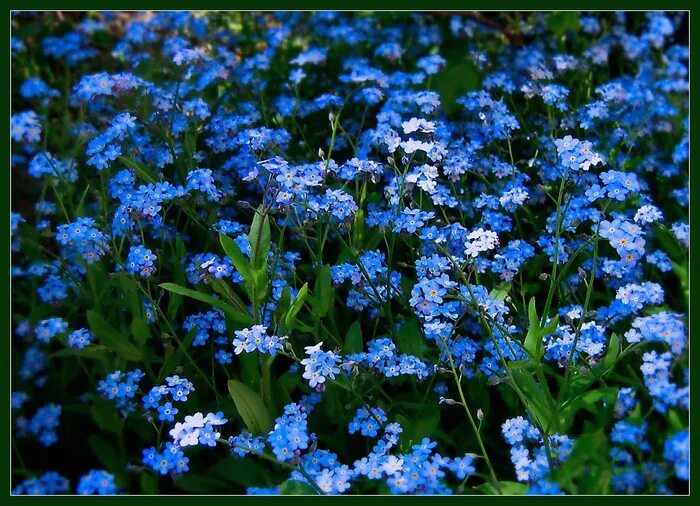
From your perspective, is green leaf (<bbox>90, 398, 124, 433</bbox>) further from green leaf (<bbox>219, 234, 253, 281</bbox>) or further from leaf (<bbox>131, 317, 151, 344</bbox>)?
green leaf (<bbox>219, 234, 253, 281</bbox>)

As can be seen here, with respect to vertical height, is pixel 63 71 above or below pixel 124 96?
above

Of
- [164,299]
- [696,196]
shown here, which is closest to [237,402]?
[164,299]

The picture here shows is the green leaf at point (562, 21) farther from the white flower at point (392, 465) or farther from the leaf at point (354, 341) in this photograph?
the white flower at point (392, 465)

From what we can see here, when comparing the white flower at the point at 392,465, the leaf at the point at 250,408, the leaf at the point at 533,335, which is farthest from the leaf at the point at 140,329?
the leaf at the point at 533,335

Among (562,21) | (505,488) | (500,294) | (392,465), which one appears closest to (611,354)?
(500,294)

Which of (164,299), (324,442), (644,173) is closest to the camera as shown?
(324,442)

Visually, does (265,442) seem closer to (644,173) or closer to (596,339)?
(596,339)
